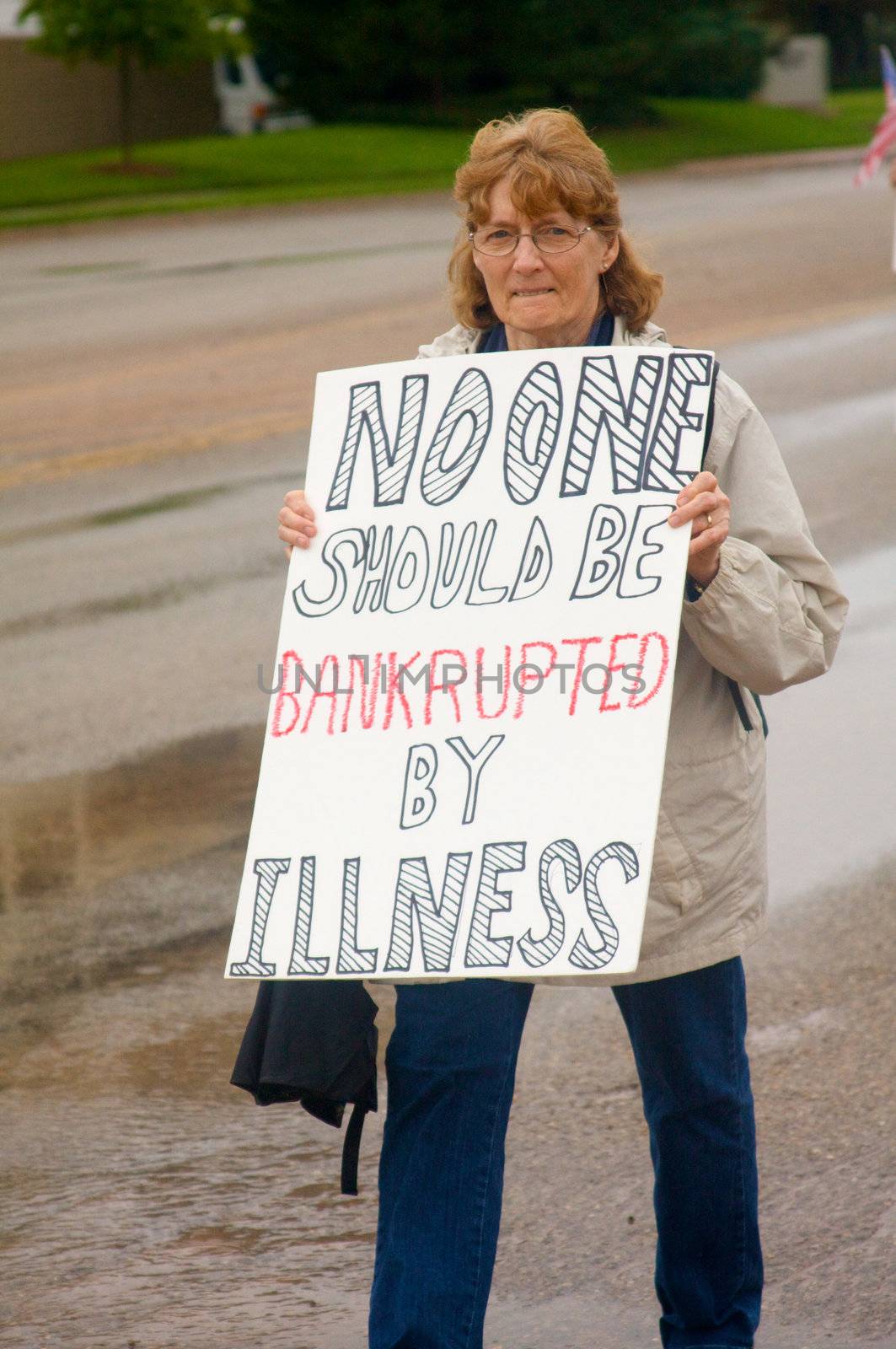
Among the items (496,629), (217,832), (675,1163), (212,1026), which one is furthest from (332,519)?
(217,832)

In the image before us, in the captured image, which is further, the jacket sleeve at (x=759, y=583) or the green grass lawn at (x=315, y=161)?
the green grass lawn at (x=315, y=161)

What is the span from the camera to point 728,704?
108 inches

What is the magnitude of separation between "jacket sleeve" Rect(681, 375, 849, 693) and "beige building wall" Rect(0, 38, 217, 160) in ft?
110

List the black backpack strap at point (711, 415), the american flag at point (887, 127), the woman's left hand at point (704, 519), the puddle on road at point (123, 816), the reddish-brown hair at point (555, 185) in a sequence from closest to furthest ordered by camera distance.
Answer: the woman's left hand at point (704, 519) → the black backpack strap at point (711, 415) → the reddish-brown hair at point (555, 185) → the puddle on road at point (123, 816) → the american flag at point (887, 127)

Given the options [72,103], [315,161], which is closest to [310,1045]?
[315,161]

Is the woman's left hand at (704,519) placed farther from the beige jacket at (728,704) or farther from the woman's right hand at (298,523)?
the woman's right hand at (298,523)

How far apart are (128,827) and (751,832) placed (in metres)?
3.25

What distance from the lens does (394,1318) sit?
2619 millimetres

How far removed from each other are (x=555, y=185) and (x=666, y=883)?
1009mm

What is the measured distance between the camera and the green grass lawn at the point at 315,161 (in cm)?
2759

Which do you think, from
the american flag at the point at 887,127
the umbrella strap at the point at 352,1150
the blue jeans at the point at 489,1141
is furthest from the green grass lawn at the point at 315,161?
the blue jeans at the point at 489,1141

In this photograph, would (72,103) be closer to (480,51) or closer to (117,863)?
(480,51)

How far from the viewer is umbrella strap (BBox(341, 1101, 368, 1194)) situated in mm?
2824

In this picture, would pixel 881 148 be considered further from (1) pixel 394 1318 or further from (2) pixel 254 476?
(1) pixel 394 1318
